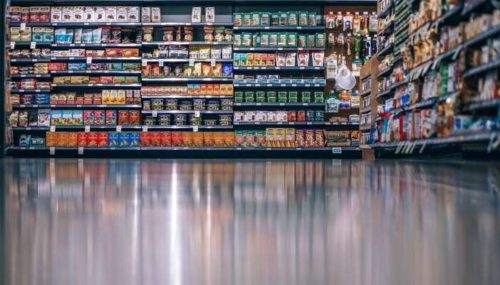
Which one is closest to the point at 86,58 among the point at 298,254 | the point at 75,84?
the point at 75,84

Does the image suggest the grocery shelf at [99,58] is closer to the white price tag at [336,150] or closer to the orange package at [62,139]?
the orange package at [62,139]

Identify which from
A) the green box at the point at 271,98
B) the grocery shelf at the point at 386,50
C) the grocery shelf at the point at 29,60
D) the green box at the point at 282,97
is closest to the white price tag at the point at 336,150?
the green box at the point at 282,97

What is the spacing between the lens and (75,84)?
10.8 metres

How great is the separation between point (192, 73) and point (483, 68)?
6.82 metres

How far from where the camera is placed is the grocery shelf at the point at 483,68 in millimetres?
4086

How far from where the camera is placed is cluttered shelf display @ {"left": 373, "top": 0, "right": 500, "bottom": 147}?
430 cm

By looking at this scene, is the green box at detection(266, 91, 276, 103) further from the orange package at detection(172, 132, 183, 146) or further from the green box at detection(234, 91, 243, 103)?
the orange package at detection(172, 132, 183, 146)

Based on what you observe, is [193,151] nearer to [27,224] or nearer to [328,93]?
[328,93]

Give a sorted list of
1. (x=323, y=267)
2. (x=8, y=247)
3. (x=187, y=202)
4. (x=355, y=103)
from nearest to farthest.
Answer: (x=323, y=267), (x=8, y=247), (x=187, y=202), (x=355, y=103)

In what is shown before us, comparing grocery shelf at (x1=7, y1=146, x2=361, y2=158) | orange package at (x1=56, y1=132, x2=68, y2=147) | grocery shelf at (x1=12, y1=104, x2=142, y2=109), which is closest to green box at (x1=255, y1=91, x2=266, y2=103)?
grocery shelf at (x1=7, y1=146, x2=361, y2=158)

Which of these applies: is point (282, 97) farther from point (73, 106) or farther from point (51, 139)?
point (51, 139)

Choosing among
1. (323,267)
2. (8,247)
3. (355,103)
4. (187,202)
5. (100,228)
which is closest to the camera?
(323,267)

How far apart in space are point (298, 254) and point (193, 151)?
10217 millimetres

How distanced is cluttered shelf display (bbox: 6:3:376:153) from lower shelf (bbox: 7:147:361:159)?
91 mm
